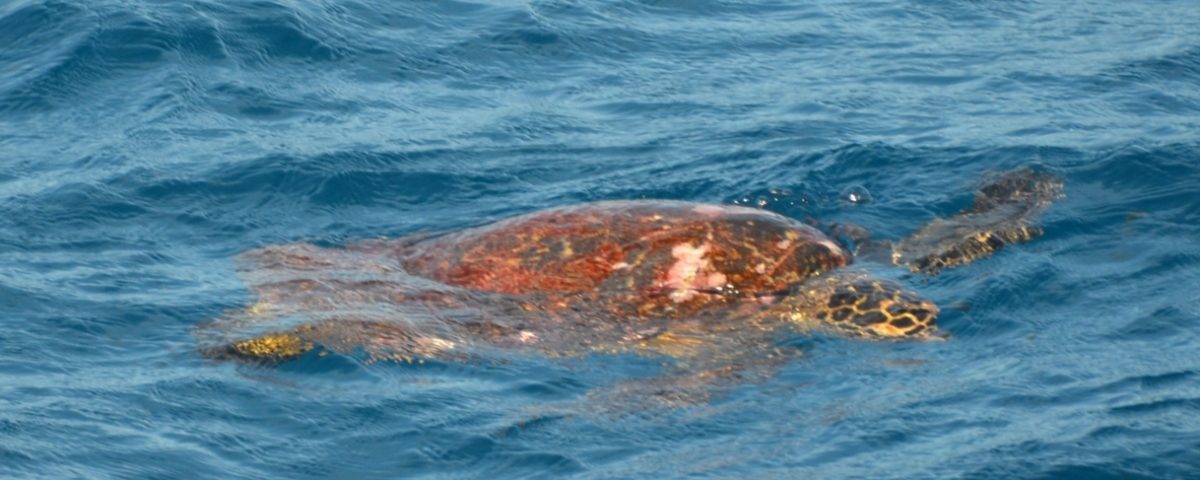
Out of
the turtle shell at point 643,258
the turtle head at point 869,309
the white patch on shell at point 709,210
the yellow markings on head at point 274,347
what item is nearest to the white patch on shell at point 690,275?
the turtle shell at point 643,258

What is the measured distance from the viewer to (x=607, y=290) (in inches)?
354

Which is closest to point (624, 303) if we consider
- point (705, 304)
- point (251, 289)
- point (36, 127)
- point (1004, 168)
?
point (705, 304)

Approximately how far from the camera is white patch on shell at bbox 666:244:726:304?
352 inches

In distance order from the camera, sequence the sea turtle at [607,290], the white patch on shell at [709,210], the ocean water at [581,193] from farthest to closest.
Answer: the white patch on shell at [709,210] < the sea turtle at [607,290] < the ocean water at [581,193]

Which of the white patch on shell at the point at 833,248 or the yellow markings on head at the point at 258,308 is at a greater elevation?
the yellow markings on head at the point at 258,308

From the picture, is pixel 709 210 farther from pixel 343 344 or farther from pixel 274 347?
pixel 274 347

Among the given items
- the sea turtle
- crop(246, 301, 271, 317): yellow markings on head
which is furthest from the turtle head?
crop(246, 301, 271, 317): yellow markings on head

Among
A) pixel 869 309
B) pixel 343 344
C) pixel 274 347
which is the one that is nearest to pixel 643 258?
pixel 869 309

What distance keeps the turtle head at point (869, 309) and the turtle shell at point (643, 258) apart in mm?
241

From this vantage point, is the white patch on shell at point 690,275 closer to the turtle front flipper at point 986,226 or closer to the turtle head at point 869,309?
the turtle head at point 869,309

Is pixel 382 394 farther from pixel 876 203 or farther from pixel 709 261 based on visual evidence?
pixel 876 203

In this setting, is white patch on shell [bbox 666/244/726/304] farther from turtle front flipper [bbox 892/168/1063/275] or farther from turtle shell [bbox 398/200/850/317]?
Answer: turtle front flipper [bbox 892/168/1063/275]

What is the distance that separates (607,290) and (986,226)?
2541 millimetres

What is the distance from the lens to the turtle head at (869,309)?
852cm
